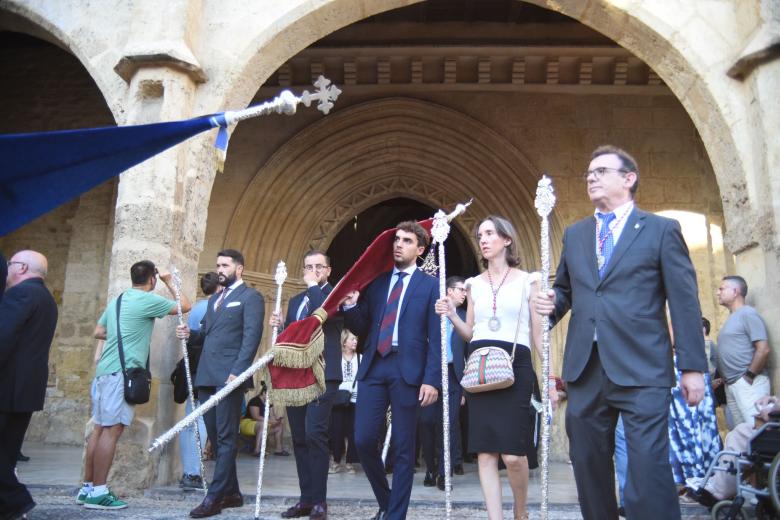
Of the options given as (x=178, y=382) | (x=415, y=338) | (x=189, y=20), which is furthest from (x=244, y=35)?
(x=415, y=338)

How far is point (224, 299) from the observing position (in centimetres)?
488

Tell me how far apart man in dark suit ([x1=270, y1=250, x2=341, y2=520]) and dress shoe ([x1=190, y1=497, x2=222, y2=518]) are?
1.36 feet

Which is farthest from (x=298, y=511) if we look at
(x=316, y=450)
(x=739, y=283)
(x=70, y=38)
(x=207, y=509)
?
(x=70, y=38)

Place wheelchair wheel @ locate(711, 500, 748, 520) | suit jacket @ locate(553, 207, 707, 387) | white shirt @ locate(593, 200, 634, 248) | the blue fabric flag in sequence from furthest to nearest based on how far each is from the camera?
wheelchair wheel @ locate(711, 500, 748, 520) < white shirt @ locate(593, 200, 634, 248) < suit jacket @ locate(553, 207, 707, 387) < the blue fabric flag

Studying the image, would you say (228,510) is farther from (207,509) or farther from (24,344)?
(24,344)

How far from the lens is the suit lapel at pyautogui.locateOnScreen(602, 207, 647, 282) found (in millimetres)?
2721

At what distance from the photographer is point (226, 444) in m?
4.48

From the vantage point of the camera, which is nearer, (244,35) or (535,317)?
(535,317)

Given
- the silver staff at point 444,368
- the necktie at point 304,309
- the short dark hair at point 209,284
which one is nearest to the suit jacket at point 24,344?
the necktie at point 304,309

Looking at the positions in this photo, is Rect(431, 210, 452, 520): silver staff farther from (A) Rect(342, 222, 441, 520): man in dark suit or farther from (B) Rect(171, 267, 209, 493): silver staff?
(B) Rect(171, 267, 209, 493): silver staff

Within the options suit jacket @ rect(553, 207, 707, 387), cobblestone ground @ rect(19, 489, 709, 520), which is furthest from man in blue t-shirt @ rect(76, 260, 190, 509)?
suit jacket @ rect(553, 207, 707, 387)

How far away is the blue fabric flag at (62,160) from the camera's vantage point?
227 centimetres

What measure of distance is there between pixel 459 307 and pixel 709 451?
2.36 metres

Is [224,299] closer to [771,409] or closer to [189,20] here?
[189,20]
